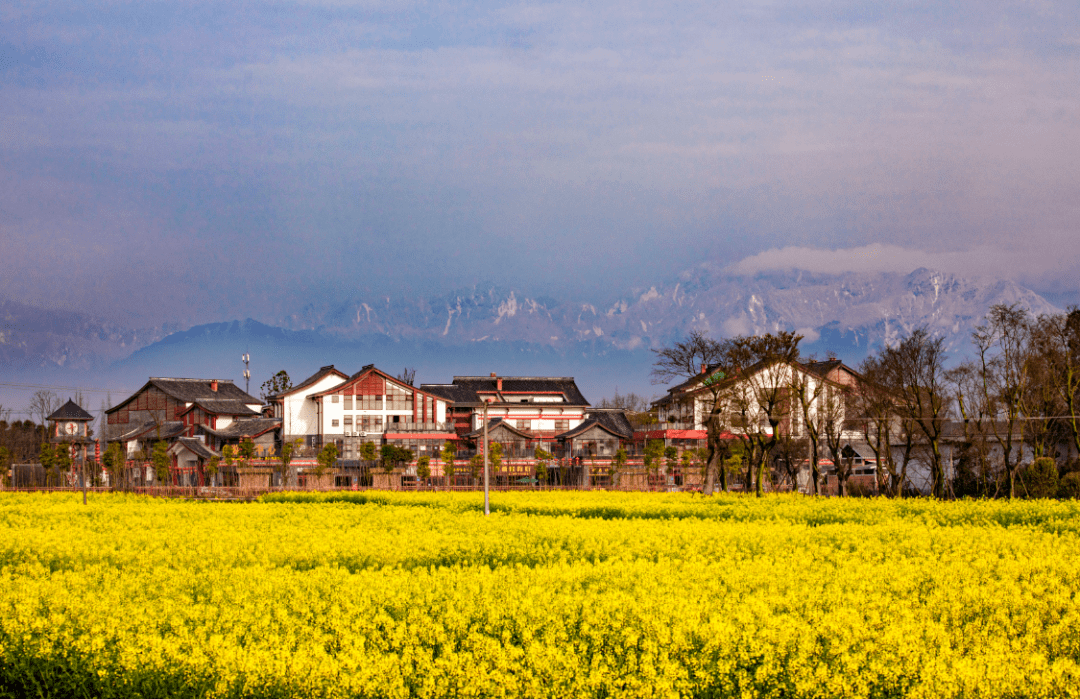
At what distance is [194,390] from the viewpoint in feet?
289

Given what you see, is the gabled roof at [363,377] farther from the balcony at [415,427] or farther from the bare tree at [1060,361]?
the bare tree at [1060,361]

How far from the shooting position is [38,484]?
2183 inches

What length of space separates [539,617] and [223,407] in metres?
81.1

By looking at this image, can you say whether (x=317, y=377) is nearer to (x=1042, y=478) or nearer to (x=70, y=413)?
(x=70, y=413)

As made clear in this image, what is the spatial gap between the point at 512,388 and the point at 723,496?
2136 inches

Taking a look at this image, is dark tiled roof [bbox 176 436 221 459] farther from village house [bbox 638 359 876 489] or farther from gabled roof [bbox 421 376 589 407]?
village house [bbox 638 359 876 489]

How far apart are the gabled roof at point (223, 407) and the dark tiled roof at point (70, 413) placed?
28.3 feet

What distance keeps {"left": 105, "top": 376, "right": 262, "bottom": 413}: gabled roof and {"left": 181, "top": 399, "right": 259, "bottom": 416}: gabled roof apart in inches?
56.6

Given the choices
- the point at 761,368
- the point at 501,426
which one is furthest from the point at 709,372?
the point at 501,426

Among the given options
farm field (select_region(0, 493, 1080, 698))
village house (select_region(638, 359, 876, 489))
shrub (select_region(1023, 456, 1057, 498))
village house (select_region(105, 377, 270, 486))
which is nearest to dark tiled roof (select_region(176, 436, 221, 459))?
village house (select_region(105, 377, 270, 486))

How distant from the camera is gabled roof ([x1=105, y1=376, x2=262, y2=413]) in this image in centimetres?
8606

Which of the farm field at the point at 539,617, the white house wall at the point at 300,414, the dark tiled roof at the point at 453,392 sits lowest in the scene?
the farm field at the point at 539,617

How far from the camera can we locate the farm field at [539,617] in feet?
23.7

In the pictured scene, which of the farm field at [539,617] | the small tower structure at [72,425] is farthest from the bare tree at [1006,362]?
the small tower structure at [72,425]
